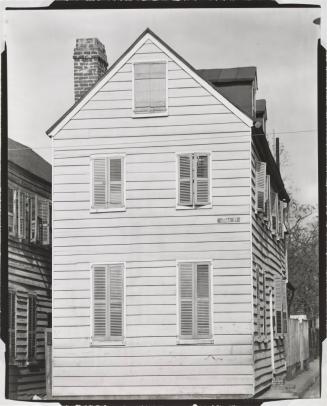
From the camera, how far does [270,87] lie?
1565 centimetres

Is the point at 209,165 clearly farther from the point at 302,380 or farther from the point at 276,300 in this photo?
the point at 302,380

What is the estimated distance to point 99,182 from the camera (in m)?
15.7

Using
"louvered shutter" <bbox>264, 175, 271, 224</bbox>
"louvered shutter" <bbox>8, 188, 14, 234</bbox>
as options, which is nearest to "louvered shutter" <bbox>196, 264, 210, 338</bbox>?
"louvered shutter" <bbox>264, 175, 271, 224</bbox>

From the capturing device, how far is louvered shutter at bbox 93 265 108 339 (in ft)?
50.6

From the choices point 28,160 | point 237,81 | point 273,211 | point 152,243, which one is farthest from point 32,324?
point 237,81

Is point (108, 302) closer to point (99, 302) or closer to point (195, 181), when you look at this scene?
point (99, 302)

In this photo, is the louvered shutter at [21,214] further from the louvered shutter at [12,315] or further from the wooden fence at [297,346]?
the wooden fence at [297,346]

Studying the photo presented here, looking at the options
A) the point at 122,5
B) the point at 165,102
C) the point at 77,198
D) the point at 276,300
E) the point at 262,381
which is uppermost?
the point at 122,5

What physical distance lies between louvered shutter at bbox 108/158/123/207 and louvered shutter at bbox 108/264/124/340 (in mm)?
854

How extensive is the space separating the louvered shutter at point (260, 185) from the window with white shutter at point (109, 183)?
1773mm

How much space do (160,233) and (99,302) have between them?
1.19 meters

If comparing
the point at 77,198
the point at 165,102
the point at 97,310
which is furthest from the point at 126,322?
the point at 165,102

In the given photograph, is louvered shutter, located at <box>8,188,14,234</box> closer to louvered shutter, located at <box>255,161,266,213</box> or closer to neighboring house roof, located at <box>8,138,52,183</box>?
neighboring house roof, located at <box>8,138,52,183</box>

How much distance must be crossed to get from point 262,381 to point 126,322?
1.91 metres
